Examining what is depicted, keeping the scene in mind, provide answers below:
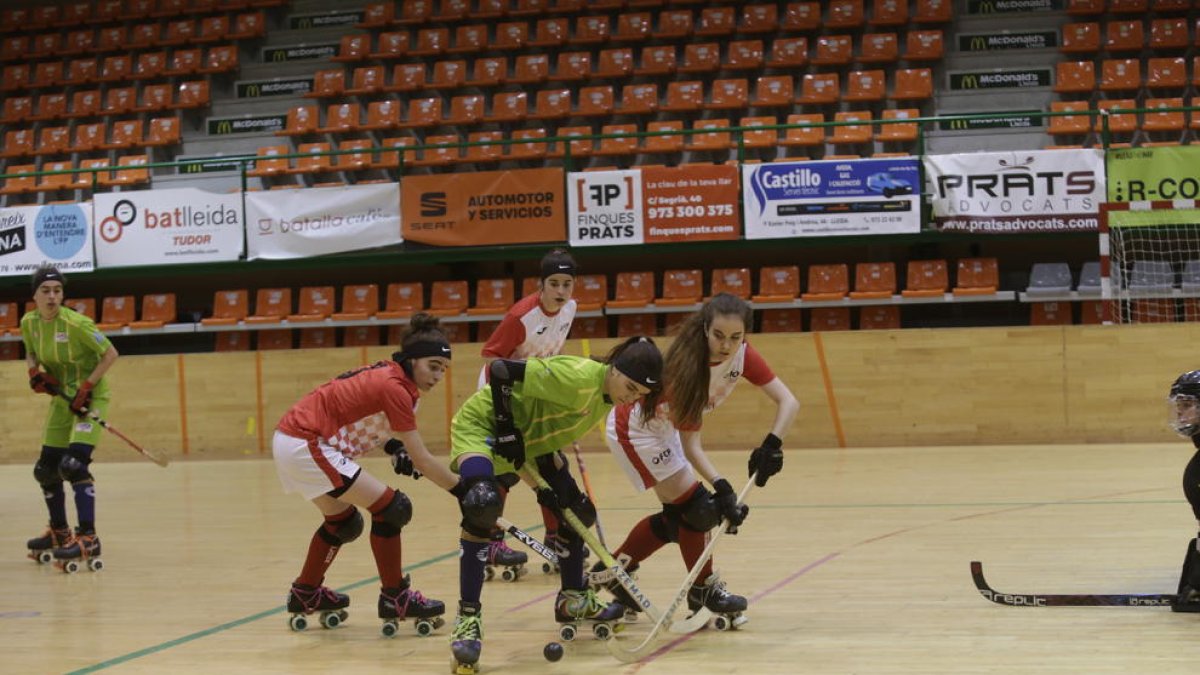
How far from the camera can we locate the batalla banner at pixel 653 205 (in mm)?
15828

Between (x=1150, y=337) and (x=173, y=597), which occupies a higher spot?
(x=1150, y=337)

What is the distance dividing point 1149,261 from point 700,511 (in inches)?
427

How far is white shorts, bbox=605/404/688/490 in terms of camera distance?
6012 mm

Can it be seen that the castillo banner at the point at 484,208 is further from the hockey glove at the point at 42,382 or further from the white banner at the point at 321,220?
the hockey glove at the point at 42,382

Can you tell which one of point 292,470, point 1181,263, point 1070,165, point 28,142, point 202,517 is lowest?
point 202,517

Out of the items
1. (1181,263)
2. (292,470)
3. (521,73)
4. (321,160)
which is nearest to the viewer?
(292,470)

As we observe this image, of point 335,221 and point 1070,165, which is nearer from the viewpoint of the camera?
point 1070,165

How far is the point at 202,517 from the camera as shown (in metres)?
11.1

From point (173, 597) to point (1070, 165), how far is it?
11.4 m

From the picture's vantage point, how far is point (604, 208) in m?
16.0

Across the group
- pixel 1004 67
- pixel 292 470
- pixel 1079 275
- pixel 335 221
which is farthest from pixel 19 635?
pixel 1004 67

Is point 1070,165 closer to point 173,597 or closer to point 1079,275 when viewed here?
point 1079,275

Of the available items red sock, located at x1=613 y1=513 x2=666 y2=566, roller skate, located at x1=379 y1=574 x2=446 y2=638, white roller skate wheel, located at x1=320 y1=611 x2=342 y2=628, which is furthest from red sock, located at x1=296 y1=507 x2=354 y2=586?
red sock, located at x1=613 y1=513 x2=666 y2=566

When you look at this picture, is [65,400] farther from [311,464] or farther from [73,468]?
[311,464]
